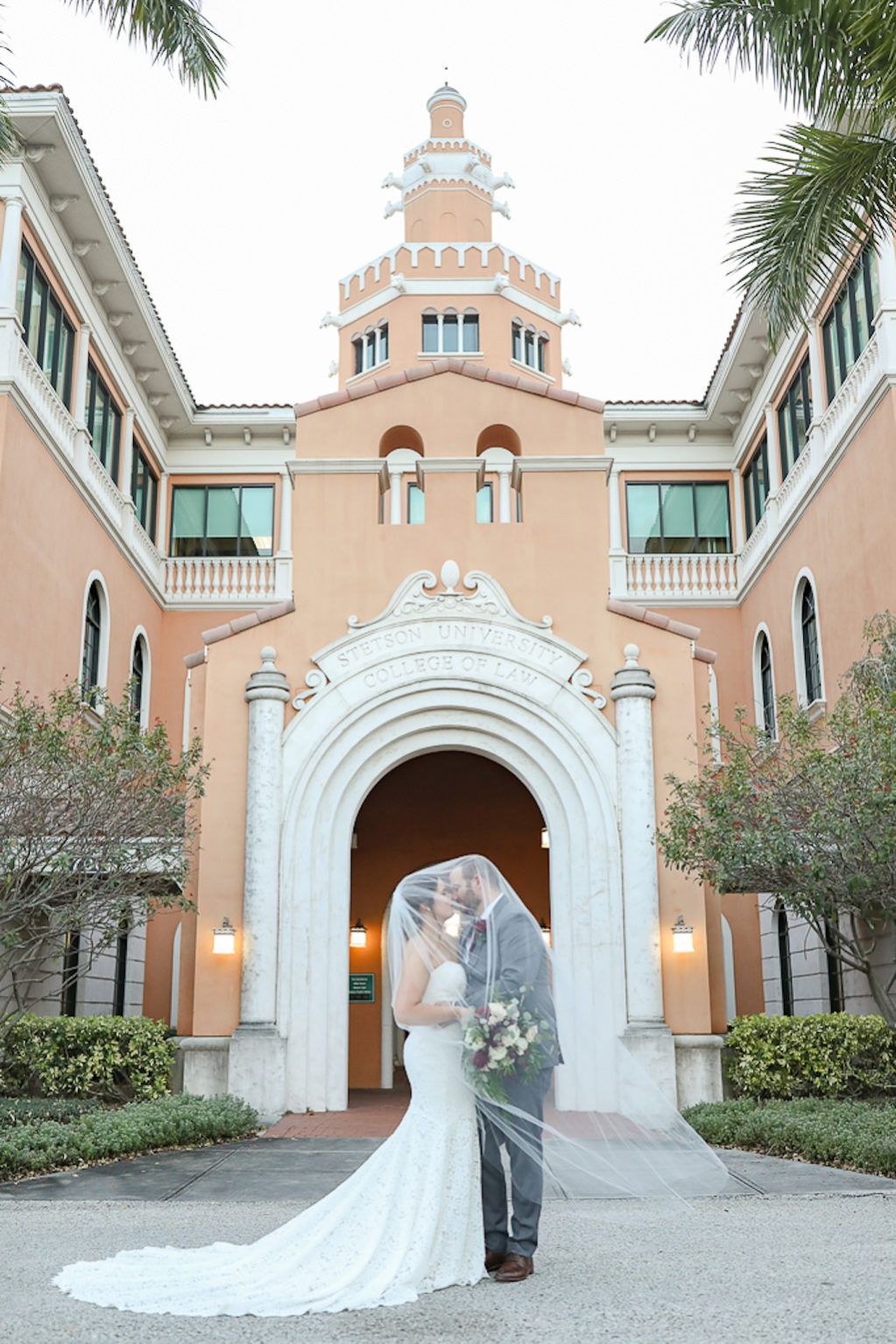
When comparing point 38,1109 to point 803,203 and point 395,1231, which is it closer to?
point 395,1231

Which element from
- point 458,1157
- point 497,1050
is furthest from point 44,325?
point 458,1157

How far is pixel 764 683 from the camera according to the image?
926 inches

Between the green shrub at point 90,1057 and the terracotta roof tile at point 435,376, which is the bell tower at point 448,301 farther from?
the green shrub at point 90,1057

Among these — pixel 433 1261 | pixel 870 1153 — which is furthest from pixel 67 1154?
pixel 870 1153

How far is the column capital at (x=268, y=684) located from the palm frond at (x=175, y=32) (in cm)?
617

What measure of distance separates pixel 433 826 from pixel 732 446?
10772 mm

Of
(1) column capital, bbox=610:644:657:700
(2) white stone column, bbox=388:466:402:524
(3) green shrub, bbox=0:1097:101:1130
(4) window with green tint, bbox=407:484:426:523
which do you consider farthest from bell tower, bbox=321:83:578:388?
(3) green shrub, bbox=0:1097:101:1130

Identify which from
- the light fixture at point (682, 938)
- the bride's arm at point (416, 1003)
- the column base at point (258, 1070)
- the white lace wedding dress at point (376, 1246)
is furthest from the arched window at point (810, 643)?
the white lace wedding dress at point (376, 1246)

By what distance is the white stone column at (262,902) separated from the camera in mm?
13656

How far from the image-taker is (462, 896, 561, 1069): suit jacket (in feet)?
20.3

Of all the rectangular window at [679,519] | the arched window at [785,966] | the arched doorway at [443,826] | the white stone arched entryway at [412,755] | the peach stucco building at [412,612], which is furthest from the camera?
the rectangular window at [679,519]

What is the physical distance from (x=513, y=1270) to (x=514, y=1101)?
0.75 metres

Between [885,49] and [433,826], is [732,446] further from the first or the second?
[885,49]

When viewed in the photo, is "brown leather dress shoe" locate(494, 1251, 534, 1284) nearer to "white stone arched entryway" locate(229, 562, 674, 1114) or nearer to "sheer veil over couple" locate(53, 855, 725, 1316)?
"sheer veil over couple" locate(53, 855, 725, 1316)
